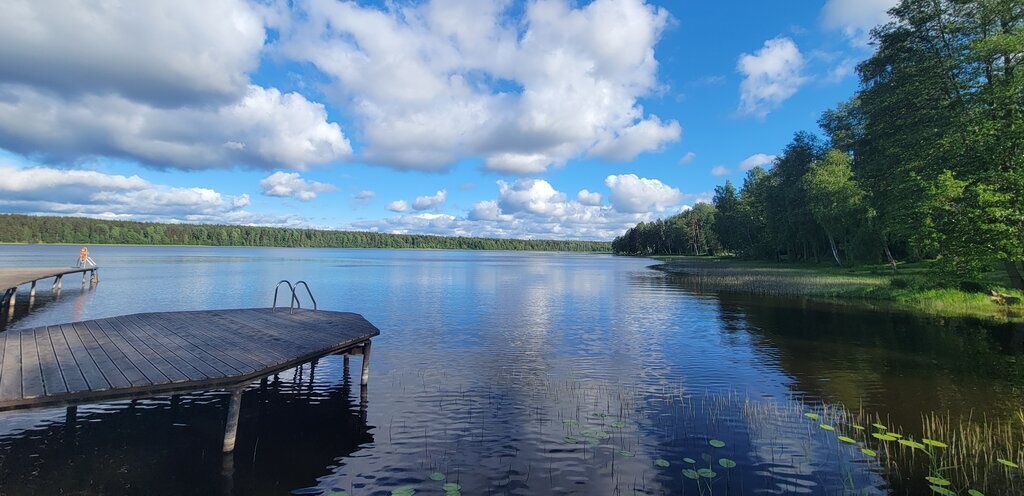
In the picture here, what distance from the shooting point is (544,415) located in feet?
41.1

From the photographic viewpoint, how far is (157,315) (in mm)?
17266

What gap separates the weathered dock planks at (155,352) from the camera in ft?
28.7

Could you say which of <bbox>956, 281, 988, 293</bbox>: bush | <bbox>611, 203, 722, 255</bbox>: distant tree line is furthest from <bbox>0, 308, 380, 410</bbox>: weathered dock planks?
<bbox>611, 203, 722, 255</bbox>: distant tree line

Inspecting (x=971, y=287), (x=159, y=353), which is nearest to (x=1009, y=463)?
(x=159, y=353)

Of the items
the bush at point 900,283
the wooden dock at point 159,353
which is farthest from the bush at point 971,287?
the wooden dock at point 159,353

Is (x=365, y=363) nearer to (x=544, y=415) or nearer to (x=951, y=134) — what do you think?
(x=544, y=415)

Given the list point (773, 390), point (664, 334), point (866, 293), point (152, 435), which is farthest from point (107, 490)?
point (866, 293)

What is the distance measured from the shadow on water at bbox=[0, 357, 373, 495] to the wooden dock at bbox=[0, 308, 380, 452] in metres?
1.01

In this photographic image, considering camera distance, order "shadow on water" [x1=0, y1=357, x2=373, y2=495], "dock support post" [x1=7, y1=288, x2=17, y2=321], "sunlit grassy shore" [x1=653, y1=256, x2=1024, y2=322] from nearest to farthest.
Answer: "shadow on water" [x1=0, y1=357, x2=373, y2=495] < "dock support post" [x1=7, y1=288, x2=17, y2=321] < "sunlit grassy shore" [x1=653, y1=256, x2=1024, y2=322]

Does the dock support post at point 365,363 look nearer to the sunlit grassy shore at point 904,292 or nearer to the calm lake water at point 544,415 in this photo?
the calm lake water at point 544,415

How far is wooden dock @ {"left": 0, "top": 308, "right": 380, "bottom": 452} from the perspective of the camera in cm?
877

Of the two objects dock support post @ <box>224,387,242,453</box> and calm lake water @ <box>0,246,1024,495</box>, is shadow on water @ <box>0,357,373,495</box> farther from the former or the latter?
dock support post @ <box>224,387,242,453</box>

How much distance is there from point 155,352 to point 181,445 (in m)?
2.51

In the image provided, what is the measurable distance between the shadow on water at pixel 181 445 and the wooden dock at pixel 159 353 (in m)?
1.01
